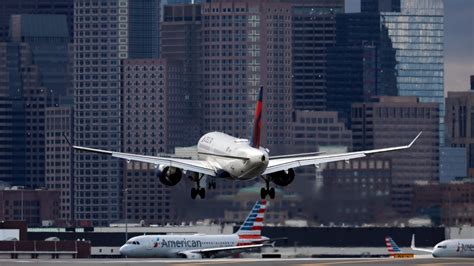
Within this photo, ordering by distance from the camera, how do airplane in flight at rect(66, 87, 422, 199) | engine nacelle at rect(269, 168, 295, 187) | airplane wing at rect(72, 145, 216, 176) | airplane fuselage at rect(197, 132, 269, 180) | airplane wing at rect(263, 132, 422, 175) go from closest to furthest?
1. airplane fuselage at rect(197, 132, 269, 180)
2. airplane in flight at rect(66, 87, 422, 199)
3. airplane wing at rect(263, 132, 422, 175)
4. airplane wing at rect(72, 145, 216, 176)
5. engine nacelle at rect(269, 168, 295, 187)

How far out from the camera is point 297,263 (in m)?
194

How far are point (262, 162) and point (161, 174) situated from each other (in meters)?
11.6

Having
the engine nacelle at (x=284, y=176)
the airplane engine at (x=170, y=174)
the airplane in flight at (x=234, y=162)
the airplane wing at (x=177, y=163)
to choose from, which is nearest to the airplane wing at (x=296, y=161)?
the airplane in flight at (x=234, y=162)

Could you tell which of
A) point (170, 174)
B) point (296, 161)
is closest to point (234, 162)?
point (296, 161)

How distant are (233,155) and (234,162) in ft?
2.16

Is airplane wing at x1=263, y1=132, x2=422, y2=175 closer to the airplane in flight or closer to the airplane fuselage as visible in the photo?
the airplane in flight

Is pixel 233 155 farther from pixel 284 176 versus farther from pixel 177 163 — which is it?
pixel 177 163

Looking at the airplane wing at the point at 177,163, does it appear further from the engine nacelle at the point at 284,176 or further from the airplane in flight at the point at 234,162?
the engine nacelle at the point at 284,176

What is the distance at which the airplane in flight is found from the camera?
573 feet

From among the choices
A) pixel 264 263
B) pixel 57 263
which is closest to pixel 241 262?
pixel 264 263

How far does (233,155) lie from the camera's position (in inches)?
6954

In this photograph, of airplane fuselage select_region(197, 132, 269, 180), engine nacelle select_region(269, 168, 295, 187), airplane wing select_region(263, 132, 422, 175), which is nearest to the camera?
airplane fuselage select_region(197, 132, 269, 180)

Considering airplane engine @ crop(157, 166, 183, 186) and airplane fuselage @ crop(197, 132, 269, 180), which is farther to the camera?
airplane engine @ crop(157, 166, 183, 186)

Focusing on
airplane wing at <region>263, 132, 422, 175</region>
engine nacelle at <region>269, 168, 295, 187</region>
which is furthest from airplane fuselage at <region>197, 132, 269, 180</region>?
engine nacelle at <region>269, 168, 295, 187</region>
